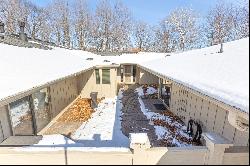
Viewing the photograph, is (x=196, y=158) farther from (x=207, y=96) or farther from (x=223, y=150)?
(x=207, y=96)

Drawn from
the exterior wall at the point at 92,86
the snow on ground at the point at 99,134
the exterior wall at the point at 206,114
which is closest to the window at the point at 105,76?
the exterior wall at the point at 92,86

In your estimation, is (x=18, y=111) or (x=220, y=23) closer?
(x=18, y=111)

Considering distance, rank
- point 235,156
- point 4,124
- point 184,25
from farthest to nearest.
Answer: point 184,25 < point 4,124 < point 235,156

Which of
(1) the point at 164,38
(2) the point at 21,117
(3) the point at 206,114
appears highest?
(1) the point at 164,38

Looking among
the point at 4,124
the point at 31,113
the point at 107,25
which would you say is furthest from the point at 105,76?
the point at 107,25

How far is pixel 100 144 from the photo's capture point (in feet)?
31.4

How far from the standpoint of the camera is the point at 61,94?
13547 mm

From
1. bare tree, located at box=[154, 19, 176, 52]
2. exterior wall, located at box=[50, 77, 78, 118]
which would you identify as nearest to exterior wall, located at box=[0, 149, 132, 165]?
exterior wall, located at box=[50, 77, 78, 118]

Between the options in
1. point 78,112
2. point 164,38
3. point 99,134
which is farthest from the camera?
point 164,38

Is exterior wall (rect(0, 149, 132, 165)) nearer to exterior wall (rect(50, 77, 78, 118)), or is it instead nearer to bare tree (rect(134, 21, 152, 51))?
exterior wall (rect(50, 77, 78, 118))

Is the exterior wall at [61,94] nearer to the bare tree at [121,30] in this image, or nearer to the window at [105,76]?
the window at [105,76]

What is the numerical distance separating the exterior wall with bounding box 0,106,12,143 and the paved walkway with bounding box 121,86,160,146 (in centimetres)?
534

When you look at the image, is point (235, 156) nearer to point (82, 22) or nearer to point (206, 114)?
point (206, 114)

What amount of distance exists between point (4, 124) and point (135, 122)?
7.28 m
